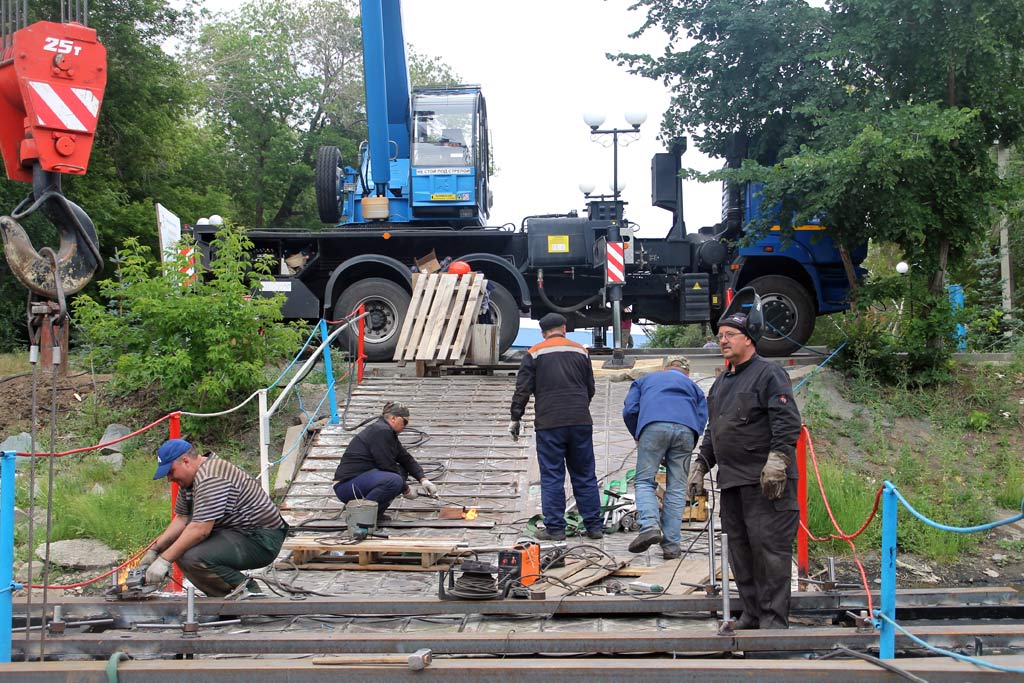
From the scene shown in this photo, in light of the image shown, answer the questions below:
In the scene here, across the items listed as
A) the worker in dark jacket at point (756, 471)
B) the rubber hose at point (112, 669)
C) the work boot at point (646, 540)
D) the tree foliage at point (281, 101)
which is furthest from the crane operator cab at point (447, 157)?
the tree foliage at point (281, 101)

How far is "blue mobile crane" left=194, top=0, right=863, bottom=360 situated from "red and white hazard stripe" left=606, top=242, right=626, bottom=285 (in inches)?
9.9

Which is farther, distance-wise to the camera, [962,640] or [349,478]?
[349,478]

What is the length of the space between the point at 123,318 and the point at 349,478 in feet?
16.1

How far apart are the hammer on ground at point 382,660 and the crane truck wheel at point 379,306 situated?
9.60m

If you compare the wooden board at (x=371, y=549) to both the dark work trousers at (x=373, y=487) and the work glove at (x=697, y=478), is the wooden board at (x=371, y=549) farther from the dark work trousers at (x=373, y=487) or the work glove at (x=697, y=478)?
the work glove at (x=697, y=478)

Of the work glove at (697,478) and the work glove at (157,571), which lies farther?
the work glove at (697,478)

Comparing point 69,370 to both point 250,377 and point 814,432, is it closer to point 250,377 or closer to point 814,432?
point 250,377

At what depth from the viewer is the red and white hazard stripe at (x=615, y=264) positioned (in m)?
15.0

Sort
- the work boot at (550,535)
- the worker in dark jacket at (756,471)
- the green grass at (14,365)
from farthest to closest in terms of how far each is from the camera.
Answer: the green grass at (14,365), the work boot at (550,535), the worker in dark jacket at (756,471)

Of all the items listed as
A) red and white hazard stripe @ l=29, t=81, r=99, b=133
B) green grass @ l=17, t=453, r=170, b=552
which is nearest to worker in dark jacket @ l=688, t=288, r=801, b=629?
red and white hazard stripe @ l=29, t=81, r=99, b=133

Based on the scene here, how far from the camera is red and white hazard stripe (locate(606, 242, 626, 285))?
1499cm

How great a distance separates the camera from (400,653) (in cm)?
558

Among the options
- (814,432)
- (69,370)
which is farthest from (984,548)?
(69,370)

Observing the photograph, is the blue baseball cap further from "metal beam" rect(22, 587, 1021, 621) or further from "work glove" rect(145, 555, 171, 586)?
"metal beam" rect(22, 587, 1021, 621)
